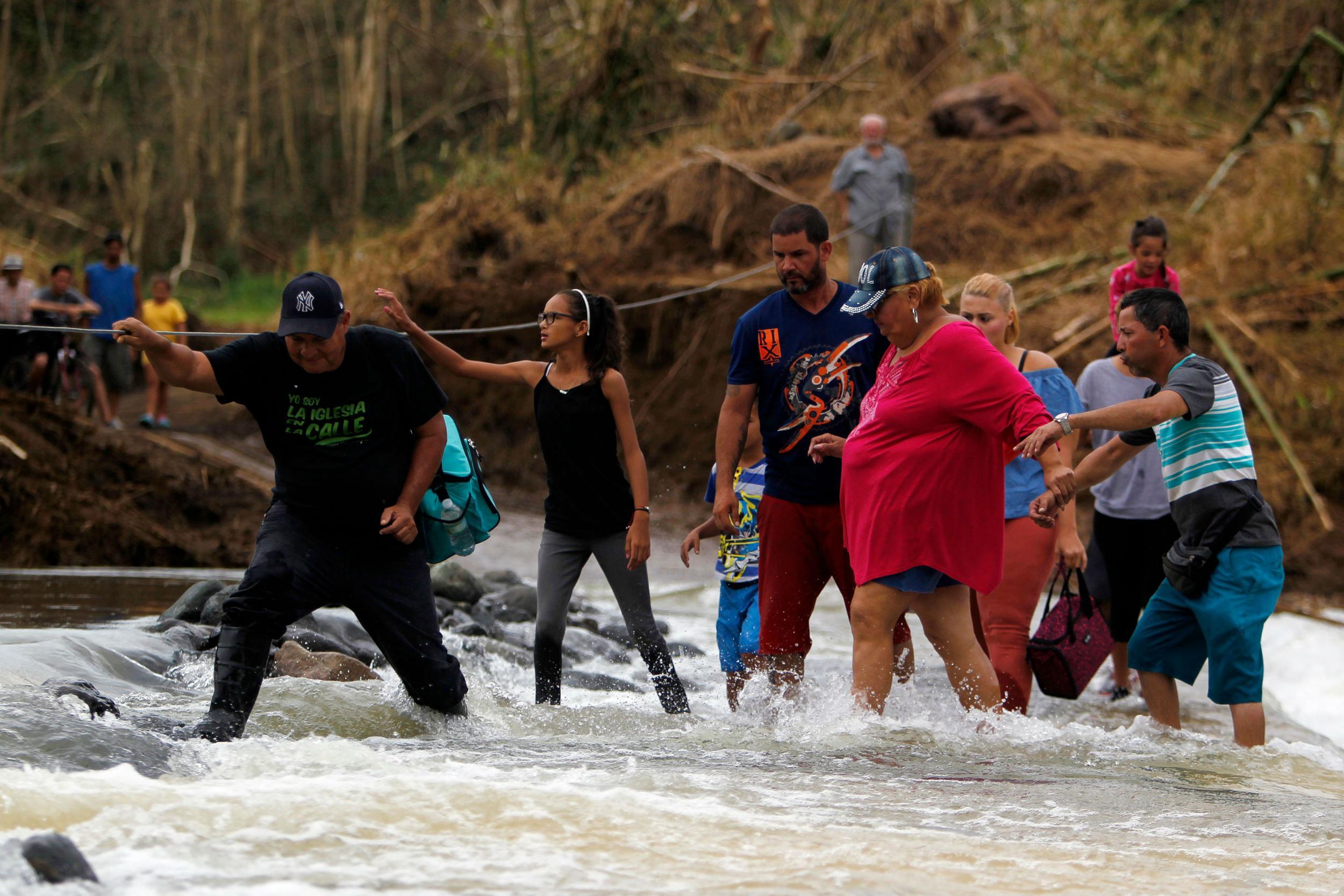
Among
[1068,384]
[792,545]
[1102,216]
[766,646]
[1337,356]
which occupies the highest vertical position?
[1102,216]

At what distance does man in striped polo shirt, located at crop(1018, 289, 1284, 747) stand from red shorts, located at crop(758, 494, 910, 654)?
976 millimetres

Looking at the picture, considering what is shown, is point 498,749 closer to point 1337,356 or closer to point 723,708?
point 723,708

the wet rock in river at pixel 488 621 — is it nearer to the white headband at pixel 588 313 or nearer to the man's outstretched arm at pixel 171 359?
the white headband at pixel 588 313

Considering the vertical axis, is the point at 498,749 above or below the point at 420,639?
below

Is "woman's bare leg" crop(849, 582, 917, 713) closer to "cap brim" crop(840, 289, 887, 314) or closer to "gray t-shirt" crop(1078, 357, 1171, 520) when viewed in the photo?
"cap brim" crop(840, 289, 887, 314)

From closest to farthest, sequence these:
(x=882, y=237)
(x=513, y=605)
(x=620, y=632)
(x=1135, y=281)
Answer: (x=1135, y=281)
(x=620, y=632)
(x=513, y=605)
(x=882, y=237)

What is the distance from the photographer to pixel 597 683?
24.8ft

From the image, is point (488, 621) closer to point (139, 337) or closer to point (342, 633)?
point (342, 633)

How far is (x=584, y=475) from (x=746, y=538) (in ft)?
2.68

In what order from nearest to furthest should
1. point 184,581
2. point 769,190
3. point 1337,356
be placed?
point 184,581
point 1337,356
point 769,190

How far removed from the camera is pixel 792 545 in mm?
5723

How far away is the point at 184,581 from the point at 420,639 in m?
5.72

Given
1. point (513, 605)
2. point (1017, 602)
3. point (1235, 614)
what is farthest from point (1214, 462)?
point (513, 605)

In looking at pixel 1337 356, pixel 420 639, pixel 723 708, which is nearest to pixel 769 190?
pixel 1337 356
